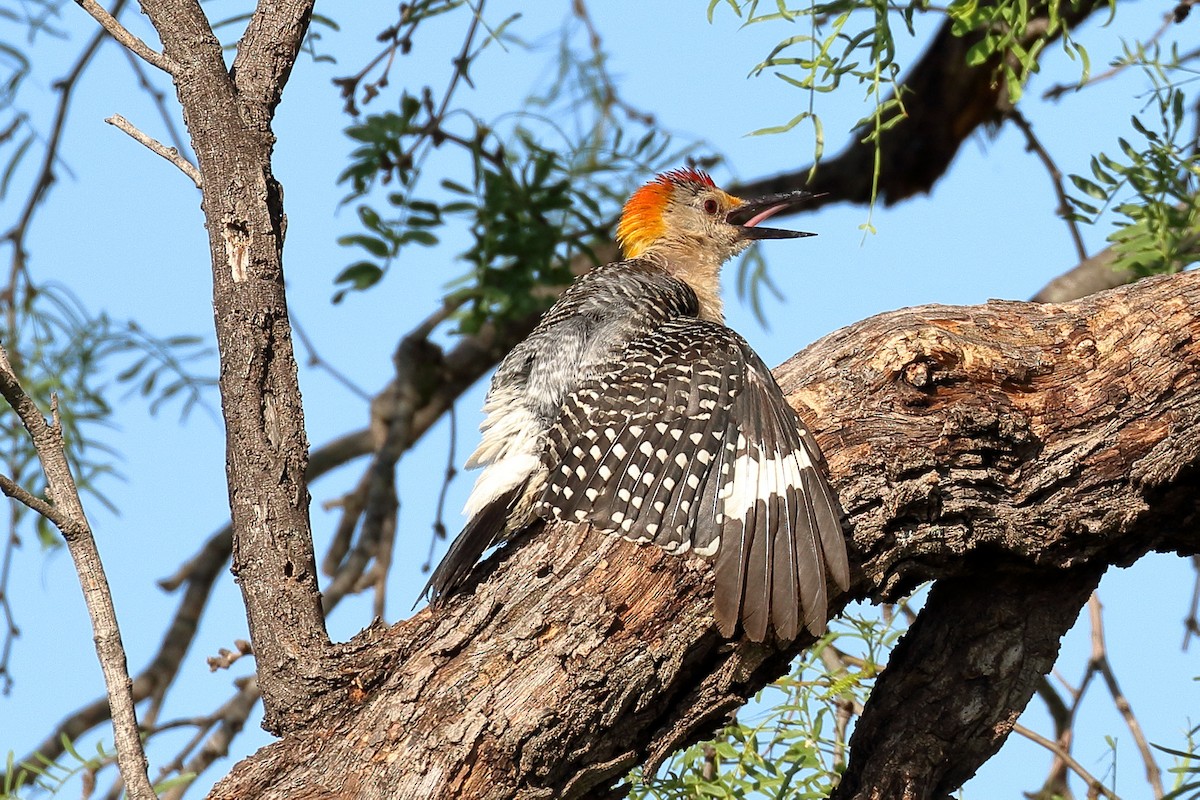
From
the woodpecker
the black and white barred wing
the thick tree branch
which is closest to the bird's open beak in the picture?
the woodpecker

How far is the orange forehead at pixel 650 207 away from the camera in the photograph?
16.4 ft

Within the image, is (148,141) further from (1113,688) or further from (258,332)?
(1113,688)

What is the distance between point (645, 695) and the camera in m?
2.86

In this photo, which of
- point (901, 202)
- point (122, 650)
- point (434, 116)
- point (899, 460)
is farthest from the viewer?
point (901, 202)

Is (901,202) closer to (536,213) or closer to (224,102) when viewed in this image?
(536,213)

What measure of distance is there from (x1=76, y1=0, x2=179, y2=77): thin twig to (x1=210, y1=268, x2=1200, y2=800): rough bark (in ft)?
4.54

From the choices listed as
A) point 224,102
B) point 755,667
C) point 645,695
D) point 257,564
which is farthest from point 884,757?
point 224,102

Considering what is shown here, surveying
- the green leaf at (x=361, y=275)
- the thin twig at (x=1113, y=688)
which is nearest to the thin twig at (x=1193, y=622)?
the thin twig at (x=1113, y=688)

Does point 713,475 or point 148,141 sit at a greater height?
point 148,141

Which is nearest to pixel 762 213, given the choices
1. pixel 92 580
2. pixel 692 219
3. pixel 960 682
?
pixel 692 219

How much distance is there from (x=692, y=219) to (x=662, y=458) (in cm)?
201

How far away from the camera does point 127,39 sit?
3.10m

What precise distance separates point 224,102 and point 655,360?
1.21 meters

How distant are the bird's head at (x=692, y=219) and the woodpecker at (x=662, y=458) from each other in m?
0.92
